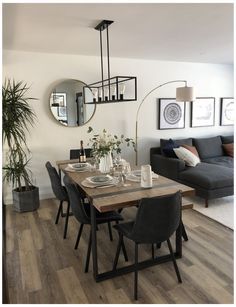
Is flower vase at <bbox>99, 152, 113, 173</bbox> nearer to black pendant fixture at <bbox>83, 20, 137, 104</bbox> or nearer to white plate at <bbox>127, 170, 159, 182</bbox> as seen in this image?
white plate at <bbox>127, 170, 159, 182</bbox>

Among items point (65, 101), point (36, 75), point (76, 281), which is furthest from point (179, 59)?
point (76, 281)

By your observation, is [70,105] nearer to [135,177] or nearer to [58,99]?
A: [58,99]

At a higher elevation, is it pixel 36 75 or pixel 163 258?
pixel 36 75

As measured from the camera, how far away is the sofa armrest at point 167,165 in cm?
457

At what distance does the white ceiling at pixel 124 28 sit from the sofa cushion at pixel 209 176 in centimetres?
197

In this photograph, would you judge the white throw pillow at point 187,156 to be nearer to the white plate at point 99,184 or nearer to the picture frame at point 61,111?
the picture frame at point 61,111

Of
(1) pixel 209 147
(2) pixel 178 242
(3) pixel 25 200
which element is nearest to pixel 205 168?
(1) pixel 209 147

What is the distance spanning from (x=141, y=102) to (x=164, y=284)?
11.8ft

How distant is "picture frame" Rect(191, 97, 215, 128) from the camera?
5.81 m

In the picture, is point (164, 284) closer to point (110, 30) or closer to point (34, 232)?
point (34, 232)

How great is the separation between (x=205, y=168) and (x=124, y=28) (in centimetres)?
267

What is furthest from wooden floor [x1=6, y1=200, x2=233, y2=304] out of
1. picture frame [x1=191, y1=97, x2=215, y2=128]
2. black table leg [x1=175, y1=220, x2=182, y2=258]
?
picture frame [x1=191, y1=97, x2=215, y2=128]

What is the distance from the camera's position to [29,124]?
4328mm

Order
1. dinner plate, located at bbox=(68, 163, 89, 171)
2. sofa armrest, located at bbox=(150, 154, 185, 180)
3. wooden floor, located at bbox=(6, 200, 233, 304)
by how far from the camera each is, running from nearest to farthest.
→ 1. wooden floor, located at bbox=(6, 200, 233, 304)
2. dinner plate, located at bbox=(68, 163, 89, 171)
3. sofa armrest, located at bbox=(150, 154, 185, 180)
